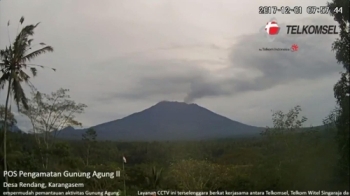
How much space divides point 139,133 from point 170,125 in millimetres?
393

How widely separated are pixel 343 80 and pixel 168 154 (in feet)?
7.58

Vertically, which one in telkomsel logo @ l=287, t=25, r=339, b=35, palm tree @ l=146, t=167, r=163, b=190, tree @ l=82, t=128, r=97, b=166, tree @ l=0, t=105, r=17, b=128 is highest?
telkomsel logo @ l=287, t=25, r=339, b=35

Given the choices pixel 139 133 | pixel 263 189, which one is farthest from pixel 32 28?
pixel 263 189

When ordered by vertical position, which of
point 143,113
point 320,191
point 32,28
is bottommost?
point 320,191

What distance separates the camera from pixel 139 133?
7344 mm

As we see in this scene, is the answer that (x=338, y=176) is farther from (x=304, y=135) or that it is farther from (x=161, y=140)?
(x=161, y=140)

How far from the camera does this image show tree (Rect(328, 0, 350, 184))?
7.23 m

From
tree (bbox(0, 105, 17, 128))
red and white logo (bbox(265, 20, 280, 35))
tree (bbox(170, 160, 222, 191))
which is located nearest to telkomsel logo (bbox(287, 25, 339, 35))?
red and white logo (bbox(265, 20, 280, 35))

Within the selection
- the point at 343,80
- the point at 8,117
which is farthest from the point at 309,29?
the point at 8,117

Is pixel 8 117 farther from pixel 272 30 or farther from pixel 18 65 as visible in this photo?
pixel 272 30

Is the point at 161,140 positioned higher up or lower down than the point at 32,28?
lower down

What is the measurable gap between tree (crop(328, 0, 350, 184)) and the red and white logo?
690 mm

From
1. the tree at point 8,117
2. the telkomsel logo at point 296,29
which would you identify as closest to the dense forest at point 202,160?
the tree at point 8,117

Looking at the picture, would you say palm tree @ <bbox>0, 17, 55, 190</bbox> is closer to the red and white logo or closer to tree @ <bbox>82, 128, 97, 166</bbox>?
tree @ <bbox>82, 128, 97, 166</bbox>
